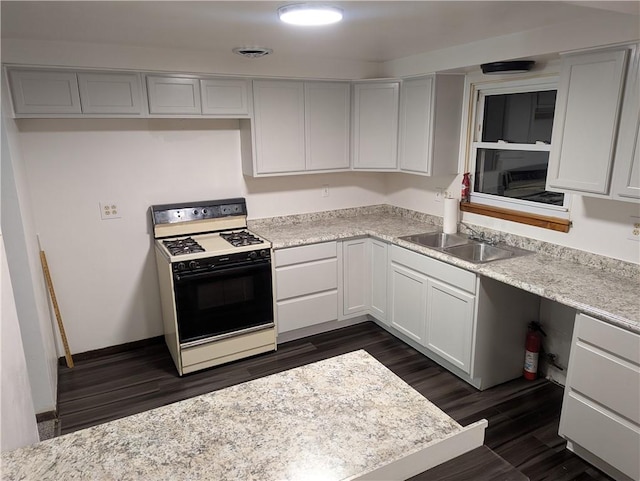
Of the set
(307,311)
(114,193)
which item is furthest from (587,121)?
(114,193)

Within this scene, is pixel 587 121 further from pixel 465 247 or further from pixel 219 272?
pixel 219 272

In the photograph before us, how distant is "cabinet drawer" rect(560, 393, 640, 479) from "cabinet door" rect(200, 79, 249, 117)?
289 centimetres

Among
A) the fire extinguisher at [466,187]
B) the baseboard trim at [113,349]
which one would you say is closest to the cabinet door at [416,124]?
the fire extinguisher at [466,187]

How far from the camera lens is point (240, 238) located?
133 inches

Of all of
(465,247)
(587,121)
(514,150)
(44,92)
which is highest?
(44,92)

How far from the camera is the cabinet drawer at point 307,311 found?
3510mm

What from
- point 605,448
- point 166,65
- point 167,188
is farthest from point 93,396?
point 605,448

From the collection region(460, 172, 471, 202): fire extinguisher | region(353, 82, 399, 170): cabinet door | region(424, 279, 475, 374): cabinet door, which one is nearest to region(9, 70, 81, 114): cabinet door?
region(353, 82, 399, 170): cabinet door

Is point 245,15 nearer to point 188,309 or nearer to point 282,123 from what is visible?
point 282,123

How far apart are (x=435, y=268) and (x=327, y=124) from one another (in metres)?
1.57

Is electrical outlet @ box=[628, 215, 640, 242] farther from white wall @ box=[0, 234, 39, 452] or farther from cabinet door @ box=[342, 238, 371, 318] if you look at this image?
white wall @ box=[0, 234, 39, 452]

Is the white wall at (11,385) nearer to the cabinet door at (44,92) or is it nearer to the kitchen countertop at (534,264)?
the cabinet door at (44,92)

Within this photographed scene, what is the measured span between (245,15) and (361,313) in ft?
8.50

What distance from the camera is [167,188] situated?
3438mm
